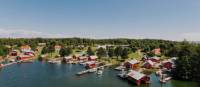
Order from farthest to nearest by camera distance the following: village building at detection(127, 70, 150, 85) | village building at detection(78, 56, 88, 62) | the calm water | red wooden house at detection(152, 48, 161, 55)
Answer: red wooden house at detection(152, 48, 161, 55)
village building at detection(78, 56, 88, 62)
village building at detection(127, 70, 150, 85)
the calm water

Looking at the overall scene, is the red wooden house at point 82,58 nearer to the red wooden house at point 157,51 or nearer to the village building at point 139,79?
the red wooden house at point 157,51

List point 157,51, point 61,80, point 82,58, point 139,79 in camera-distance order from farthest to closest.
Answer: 1. point 157,51
2. point 82,58
3. point 61,80
4. point 139,79

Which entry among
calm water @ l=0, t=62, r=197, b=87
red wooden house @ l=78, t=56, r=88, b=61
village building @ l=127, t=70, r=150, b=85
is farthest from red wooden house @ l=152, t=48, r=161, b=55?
village building @ l=127, t=70, r=150, b=85

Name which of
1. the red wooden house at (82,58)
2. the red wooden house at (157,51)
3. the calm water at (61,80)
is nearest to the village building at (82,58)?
the red wooden house at (82,58)

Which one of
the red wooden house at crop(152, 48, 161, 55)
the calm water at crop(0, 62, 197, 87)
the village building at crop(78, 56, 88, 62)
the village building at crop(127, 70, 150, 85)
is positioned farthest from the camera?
the red wooden house at crop(152, 48, 161, 55)

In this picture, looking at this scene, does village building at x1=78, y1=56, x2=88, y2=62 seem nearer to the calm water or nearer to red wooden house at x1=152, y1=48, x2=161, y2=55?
the calm water

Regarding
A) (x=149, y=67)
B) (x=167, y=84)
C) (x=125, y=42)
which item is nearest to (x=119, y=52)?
(x=149, y=67)

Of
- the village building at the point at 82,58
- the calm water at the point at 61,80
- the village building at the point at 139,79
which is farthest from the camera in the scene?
the village building at the point at 82,58

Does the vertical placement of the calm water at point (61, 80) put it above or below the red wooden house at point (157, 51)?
below

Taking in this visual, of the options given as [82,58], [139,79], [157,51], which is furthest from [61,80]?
[157,51]

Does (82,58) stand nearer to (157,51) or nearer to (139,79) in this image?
(157,51)

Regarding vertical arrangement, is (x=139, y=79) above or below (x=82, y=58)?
below

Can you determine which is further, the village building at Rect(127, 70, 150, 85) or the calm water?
the village building at Rect(127, 70, 150, 85)
